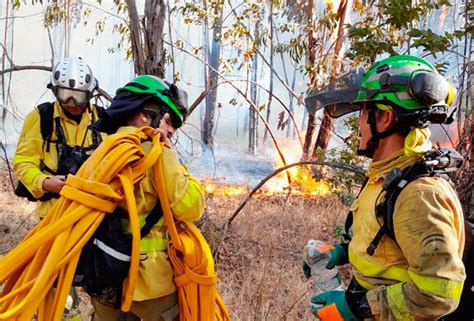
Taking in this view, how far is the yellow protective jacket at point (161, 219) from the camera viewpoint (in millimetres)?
2236

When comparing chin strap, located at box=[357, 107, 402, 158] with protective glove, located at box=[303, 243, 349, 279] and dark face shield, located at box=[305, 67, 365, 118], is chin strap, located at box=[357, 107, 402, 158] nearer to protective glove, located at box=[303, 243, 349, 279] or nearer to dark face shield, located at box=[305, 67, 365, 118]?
dark face shield, located at box=[305, 67, 365, 118]

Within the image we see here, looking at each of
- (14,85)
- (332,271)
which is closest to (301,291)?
(332,271)

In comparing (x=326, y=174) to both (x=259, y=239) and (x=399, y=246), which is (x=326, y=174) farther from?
(x=399, y=246)

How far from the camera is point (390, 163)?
71.8 inches

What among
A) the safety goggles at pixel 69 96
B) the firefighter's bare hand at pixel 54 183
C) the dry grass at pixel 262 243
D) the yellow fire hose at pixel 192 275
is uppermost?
the safety goggles at pixel 69 96

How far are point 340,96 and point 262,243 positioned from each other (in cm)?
447

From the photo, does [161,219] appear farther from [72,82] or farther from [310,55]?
[310,55]

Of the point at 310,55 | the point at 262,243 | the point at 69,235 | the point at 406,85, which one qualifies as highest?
the point at 406,85

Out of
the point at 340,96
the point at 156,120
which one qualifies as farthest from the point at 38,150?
the point at 340,96

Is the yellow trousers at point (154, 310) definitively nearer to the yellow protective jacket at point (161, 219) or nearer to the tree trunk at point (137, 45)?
the yellow protective jacket at point (161, 219)

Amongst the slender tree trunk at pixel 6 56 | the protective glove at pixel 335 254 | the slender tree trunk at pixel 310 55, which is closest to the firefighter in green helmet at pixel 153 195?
the protective glove at pixel 335 254

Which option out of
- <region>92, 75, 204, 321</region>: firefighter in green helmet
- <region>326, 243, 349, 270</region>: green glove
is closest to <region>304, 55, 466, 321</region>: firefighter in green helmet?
<region>326, 243, 349, 270</region>: green glove

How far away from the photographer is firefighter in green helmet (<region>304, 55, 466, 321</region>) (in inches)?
61.2

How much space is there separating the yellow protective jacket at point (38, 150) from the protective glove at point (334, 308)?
2069 mm
